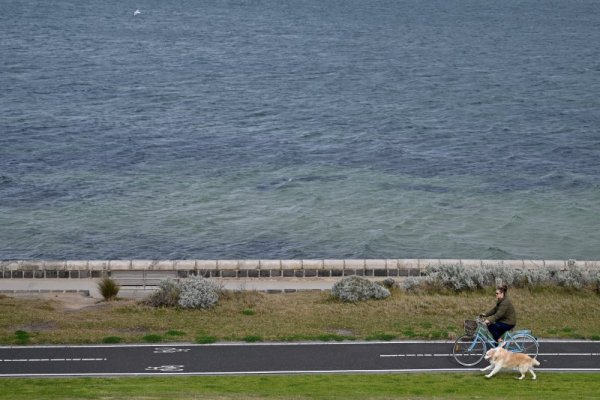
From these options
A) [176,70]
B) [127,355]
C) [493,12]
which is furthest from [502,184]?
[493,12]

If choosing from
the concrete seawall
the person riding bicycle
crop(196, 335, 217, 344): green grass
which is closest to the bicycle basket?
the person riding bicycle

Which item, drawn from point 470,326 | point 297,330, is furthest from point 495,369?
point 297,330

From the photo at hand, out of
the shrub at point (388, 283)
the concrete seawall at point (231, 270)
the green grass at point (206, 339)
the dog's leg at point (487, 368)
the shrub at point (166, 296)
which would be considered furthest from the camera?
the concrete seawall at point (231, 270)

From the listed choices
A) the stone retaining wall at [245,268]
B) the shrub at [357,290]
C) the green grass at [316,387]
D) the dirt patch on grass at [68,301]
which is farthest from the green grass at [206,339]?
the stone retaining wall at [245,268]

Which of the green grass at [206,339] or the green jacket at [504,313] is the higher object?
the green jacket at [504,313]

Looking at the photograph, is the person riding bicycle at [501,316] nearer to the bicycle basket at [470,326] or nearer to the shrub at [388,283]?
the bicycle basket at [470,326]

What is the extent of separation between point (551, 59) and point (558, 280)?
85307mm

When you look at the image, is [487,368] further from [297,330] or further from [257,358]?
[297,330]

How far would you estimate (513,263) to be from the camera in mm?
35594

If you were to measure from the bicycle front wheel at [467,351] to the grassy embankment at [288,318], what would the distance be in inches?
80.4

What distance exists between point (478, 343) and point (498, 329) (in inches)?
33.5

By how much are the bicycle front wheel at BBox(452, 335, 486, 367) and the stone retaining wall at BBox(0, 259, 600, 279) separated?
35.8 feet

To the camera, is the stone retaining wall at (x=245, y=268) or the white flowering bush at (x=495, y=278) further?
the stone retaining wall at (x=245, y=268)

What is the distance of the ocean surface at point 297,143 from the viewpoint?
50.8 m
